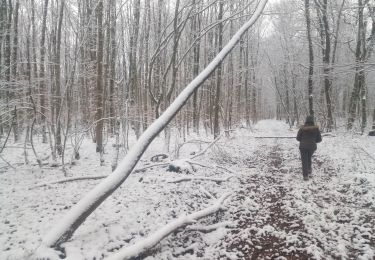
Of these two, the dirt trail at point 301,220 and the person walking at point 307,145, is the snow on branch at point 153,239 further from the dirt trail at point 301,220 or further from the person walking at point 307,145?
the person walking at point 307,145

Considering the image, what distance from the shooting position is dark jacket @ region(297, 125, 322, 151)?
965cm

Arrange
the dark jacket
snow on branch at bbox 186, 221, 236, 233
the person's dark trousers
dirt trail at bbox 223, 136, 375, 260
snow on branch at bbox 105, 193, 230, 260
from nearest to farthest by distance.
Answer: snow on branch at bbox 105, 193, 230, 260, dirt trail at bbox 223, 136, 375, 260, snow on branch at bbox 186, 221, 236, 233, the person's dark trousers, the dark jacket

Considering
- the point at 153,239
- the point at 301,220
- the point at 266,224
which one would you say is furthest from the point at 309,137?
the point at 153,239

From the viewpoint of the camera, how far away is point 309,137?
32.0 ft

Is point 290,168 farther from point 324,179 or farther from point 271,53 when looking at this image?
point 271,53

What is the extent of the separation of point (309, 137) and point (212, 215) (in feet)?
16.4

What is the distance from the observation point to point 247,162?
499 inches

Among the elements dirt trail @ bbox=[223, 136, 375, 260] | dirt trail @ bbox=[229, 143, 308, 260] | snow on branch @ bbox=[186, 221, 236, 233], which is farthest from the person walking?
snow on branch @ bbox=[186, 221, 236, 233]

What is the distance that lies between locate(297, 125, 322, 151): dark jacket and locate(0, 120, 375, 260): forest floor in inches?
43.0

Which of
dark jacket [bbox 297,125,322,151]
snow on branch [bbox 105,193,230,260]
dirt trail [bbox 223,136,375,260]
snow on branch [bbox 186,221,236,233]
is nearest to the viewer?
snow on branch [bbox 105,193,230,260]

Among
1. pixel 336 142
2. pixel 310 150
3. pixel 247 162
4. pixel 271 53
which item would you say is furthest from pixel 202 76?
pixel 271 53

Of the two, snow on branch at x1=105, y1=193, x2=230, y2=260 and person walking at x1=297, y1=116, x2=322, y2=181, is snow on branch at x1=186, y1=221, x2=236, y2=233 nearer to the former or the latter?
snow on branch at x1=105, y1=193, x2=230, y2=260

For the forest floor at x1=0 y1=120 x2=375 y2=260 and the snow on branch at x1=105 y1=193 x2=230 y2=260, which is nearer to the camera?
the snow on branch at x1=105 y1=193 x2=230 y2=260

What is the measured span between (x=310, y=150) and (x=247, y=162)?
11.3 ft
